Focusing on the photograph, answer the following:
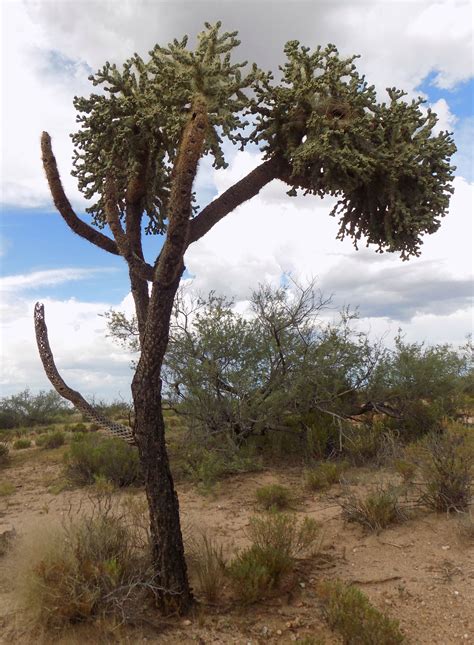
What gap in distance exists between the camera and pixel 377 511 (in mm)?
6859

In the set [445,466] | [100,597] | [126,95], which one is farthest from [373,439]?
[126,95]

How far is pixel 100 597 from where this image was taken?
473 centimetres

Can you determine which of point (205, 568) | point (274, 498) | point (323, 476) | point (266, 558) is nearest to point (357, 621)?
point (266, 558)

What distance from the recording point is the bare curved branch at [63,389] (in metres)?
5.70

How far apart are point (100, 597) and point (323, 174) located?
4952 millimetres

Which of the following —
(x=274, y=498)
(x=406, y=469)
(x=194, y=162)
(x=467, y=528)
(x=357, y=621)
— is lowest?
(x=357, y=621)

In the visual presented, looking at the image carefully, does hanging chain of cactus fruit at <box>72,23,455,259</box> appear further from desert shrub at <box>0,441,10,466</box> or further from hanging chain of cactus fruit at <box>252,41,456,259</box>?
desert shrub at <box>0,441,10,466</box>

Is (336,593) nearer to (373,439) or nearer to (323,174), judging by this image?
(323,174)

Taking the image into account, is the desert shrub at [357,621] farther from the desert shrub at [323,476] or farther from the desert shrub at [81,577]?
the desert shrub at [323,476]

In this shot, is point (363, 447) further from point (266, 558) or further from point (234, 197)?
point (234, 197)

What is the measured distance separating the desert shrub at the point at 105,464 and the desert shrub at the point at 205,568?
4.52 m

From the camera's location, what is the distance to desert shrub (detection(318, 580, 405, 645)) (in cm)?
430

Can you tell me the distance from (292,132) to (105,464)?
7615 millimetres

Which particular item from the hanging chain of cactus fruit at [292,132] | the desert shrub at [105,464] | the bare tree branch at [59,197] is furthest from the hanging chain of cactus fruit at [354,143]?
the desert shrub at [105,464]
